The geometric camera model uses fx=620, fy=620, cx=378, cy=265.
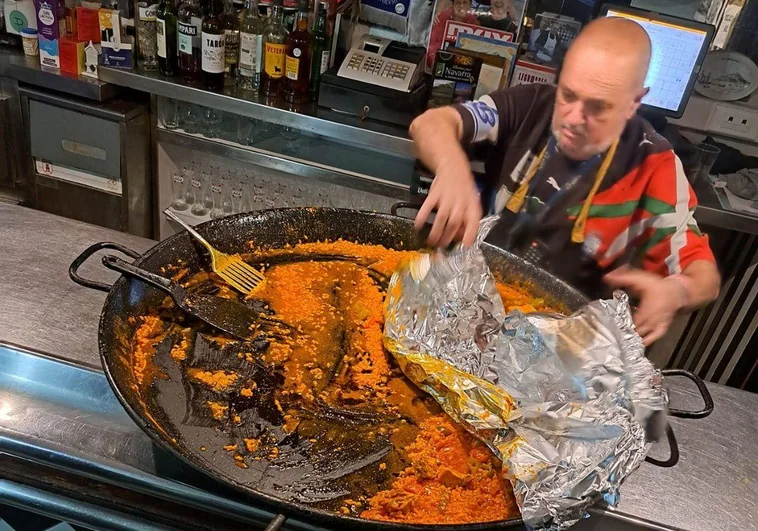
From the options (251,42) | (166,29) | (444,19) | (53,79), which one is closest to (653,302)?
(444,19)

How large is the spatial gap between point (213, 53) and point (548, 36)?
101cm

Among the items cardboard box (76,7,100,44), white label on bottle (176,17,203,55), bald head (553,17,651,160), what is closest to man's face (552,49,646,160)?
bald head (553,17,651,160)

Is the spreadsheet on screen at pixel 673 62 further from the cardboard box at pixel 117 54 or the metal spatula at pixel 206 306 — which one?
the cardboard box at pixel 117 54

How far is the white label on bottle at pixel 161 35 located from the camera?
1.85m

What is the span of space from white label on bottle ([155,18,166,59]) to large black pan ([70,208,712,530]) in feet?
3.26

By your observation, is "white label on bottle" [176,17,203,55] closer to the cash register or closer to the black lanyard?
the cash register

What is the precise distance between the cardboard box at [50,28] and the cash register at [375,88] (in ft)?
2.73

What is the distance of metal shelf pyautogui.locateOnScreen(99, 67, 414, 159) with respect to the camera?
177 cm

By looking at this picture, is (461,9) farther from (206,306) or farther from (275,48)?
(206,306)

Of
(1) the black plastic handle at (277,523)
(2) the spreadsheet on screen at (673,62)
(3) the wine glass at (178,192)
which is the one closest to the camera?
(1) the black plastic handle at (277,523)

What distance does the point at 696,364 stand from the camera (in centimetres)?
209

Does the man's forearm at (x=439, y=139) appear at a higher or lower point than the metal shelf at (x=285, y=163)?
higher

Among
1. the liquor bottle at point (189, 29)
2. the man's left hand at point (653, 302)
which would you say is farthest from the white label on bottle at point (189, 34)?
the man's left hand at point (653, 302)

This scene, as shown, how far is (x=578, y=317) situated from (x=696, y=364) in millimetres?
1459
